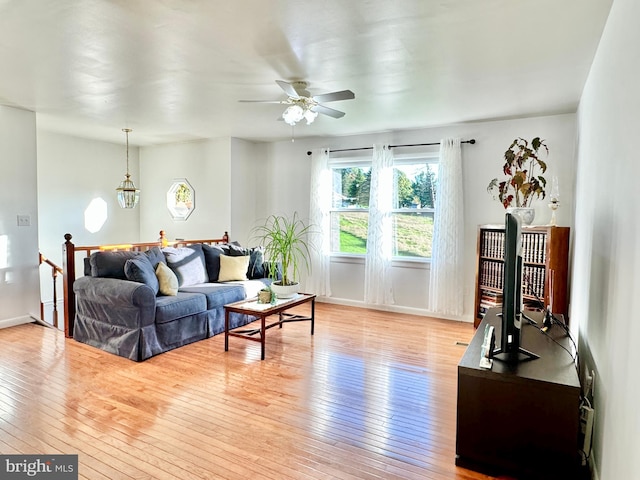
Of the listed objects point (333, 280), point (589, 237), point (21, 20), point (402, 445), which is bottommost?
point (402, 445)

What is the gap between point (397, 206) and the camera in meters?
5.49

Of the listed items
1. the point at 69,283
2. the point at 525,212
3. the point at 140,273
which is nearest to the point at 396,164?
the point at 525,212

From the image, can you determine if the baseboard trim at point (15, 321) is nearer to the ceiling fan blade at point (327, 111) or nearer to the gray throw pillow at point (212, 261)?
the gray throw pillow at point (212, 261)

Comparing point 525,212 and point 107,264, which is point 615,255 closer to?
point 525,212

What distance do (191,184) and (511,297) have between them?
18.5 ft

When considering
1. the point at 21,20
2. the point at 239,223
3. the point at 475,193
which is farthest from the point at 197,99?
the point at 475,193

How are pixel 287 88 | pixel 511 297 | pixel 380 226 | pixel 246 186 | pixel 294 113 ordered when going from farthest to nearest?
1. pixel 246 186
2. pixel 380 226
3. pixel 294 113
4. pixel 287 88
5. pixel 511 297

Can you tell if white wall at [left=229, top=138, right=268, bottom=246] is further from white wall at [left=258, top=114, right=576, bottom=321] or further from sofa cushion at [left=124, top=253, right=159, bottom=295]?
sofa cushion at [left=124, top=253, right=159, bottom=295]

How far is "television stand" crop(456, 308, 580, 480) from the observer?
1.84 metres

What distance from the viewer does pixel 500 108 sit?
4.23 metres

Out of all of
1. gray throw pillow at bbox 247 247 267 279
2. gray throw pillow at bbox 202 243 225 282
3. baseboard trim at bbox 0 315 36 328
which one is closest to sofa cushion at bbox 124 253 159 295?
gray throw pillow at bbox 202 243 225 282

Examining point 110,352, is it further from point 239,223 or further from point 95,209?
point 95,209

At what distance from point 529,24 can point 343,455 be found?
2727 millimetres

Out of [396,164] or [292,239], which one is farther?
[292,239]
